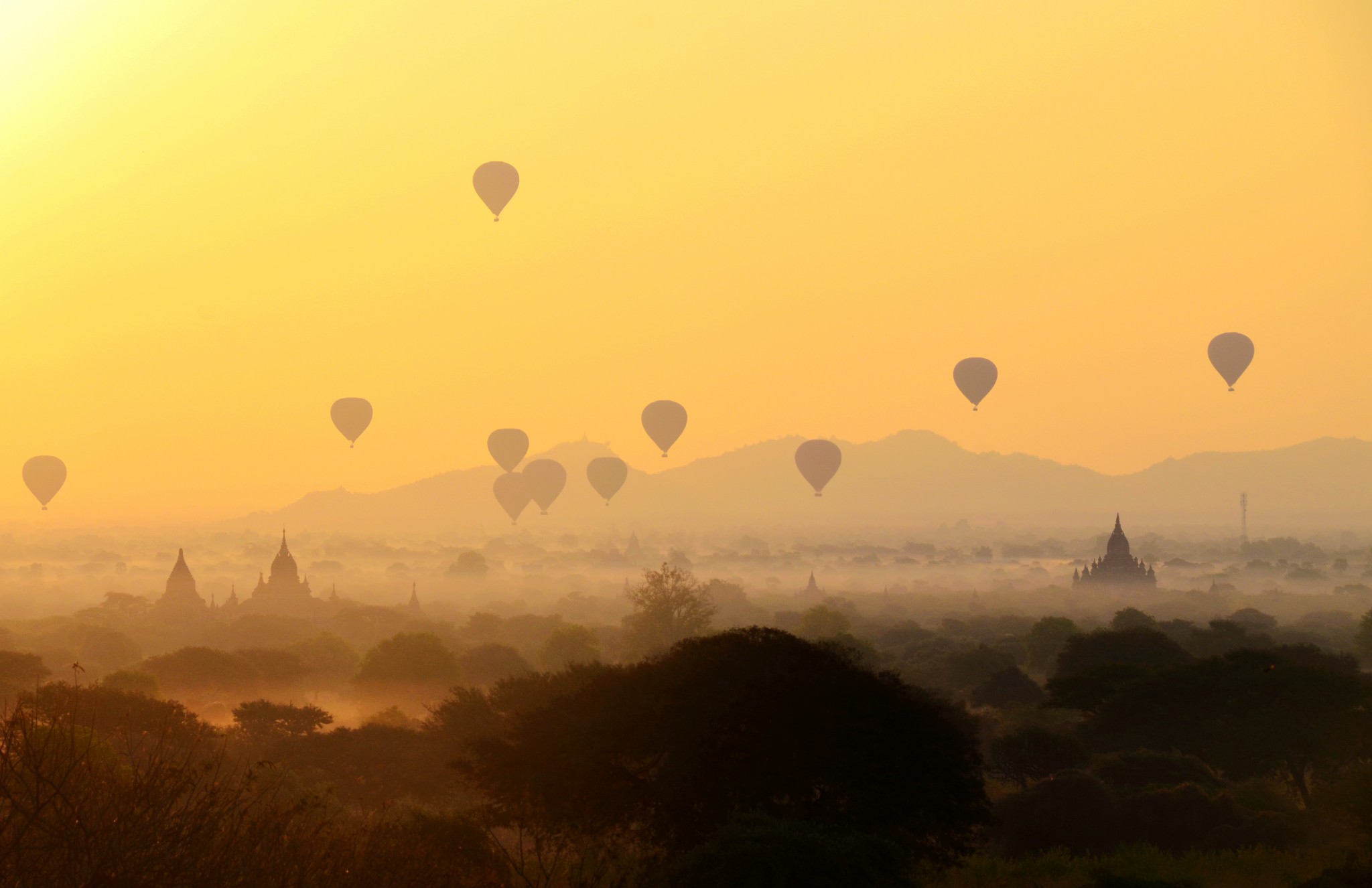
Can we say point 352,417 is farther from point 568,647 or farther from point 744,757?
point 744,757

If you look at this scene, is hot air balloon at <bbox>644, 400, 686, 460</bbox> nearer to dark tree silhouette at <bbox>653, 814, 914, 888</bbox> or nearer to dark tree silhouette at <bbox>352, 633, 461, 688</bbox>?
dark tree silhouette at <bbox>352, 633, 461, 688</bbox>

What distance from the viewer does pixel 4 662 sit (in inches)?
3474

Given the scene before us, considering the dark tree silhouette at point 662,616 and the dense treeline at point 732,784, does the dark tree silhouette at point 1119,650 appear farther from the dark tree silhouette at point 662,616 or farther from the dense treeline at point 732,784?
the dark tree silhouette at point 662,616

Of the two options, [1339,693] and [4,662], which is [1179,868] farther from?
[4,662]

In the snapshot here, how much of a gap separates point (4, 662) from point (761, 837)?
8148 cm

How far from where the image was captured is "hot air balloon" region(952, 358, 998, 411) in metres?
137

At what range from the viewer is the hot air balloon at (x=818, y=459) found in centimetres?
18425

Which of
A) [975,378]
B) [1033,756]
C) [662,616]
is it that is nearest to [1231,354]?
[975,378]

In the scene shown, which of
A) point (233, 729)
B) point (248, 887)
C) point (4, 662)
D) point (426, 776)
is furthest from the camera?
point (4, 662)

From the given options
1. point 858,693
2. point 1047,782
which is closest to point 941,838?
point 858,693

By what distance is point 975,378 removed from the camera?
454 feet

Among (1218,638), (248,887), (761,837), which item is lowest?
(1218,638)

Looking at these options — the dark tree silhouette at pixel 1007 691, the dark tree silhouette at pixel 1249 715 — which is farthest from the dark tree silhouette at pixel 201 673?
the dark tree silhouette at pixel 1249 715

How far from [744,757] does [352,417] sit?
12336 cm
